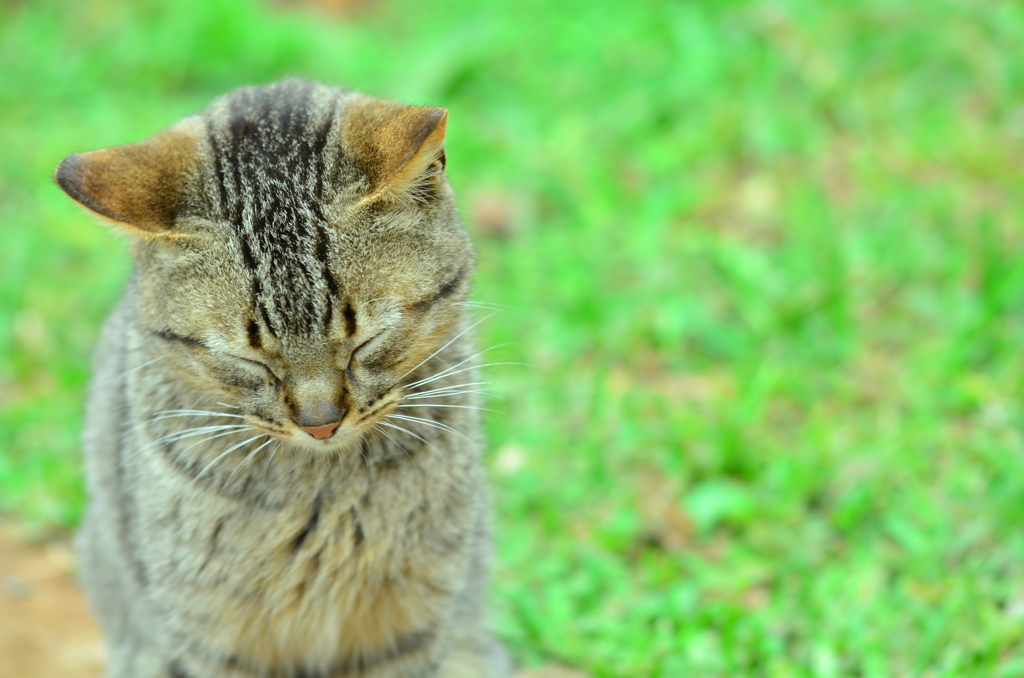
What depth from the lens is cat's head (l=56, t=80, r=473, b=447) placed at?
6.93 ft

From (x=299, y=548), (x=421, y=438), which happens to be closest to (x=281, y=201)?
(x=421, y=438)

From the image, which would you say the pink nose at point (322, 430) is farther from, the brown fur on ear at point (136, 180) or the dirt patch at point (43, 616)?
the dirt patch at point (43, 616)

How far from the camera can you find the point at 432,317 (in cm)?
231

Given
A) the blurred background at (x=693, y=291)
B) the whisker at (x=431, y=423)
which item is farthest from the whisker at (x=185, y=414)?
the blurred background at (x=693, y=291)

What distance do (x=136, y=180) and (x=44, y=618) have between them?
1.86 m

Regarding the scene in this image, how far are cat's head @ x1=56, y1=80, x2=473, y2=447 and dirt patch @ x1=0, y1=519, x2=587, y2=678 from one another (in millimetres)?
1356

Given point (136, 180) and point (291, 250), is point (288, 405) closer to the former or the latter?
point (291, 250)

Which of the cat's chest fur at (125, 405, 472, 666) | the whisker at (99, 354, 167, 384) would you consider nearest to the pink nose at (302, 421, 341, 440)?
the cat's chest fur at (125, 405, 472, 666)

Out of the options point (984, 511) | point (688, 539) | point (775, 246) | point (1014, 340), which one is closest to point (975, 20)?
point (775, 246)

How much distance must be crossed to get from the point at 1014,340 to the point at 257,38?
4624 mm

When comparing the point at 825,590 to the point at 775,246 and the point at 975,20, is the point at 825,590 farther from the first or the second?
the point at 975,20

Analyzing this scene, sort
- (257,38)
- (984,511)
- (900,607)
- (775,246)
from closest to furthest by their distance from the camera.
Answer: (900,607)
(984,511)
(775,246)
(257,38)

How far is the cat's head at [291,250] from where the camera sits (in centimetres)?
211

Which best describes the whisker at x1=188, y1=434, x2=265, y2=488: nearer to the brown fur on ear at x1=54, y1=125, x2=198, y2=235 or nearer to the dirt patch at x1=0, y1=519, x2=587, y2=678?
the brown fur on ear at x1=54, y1=125, x2=198, y2=235
